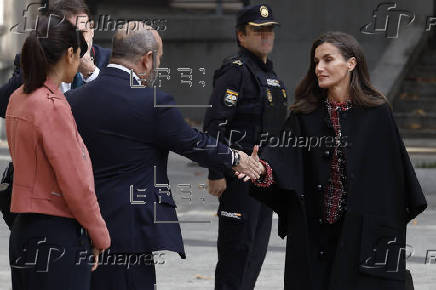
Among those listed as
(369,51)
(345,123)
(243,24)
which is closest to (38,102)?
(345,123)

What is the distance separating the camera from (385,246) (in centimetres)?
575

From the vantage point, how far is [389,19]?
19.8 meters

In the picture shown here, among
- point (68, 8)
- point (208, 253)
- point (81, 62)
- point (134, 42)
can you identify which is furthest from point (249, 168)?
point (208, 253)

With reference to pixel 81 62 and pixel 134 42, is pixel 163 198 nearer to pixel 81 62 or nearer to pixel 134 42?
pixel 134 42

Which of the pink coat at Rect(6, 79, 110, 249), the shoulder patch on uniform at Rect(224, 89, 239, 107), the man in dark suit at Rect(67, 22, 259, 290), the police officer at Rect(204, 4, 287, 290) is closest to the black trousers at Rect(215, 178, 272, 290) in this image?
the police officer at Rect(204, 4, 287, 290)

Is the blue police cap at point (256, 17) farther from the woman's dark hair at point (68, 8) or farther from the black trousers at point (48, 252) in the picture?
the black trousers at point (48, 252)

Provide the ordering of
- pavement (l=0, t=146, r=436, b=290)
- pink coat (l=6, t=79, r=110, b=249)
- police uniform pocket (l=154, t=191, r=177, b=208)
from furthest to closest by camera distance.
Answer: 1. pavement (l=0, t=146, r=436, b=290)
2. police uniform pocket (l=154, t=191, r=177, b=208)
3. pink coat (l=6, t=79, r=110, b=249)

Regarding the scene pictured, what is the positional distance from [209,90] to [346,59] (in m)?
15.3

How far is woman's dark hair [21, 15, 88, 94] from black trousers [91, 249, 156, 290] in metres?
1.10

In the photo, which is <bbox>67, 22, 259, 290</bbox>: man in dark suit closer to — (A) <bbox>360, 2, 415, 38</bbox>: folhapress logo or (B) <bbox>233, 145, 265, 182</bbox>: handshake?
(B) <bbox>233, 145, 265, 182</bbox>: handshake

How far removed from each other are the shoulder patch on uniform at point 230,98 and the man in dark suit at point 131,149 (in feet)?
5.37

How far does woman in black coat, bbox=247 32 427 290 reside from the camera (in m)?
5.74

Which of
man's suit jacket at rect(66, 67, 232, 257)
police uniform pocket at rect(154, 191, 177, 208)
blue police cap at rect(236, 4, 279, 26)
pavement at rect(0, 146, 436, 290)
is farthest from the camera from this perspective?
pavement at rect(0, 146, 436, 290)

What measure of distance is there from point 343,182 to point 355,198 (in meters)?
0.12
